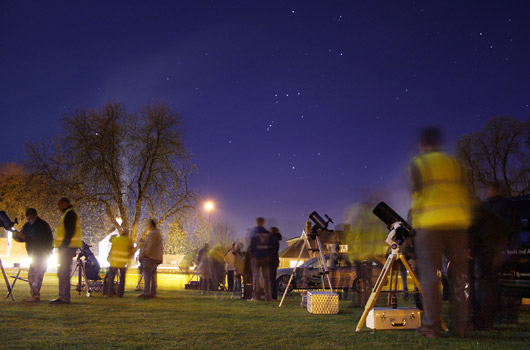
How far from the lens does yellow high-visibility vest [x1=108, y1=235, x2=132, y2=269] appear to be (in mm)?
12219

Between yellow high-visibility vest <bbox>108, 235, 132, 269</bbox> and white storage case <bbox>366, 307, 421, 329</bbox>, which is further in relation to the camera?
yellow high-visibility vest <bbox>108, 235, 132, 269</bbox>

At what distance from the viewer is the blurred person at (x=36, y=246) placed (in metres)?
9.38

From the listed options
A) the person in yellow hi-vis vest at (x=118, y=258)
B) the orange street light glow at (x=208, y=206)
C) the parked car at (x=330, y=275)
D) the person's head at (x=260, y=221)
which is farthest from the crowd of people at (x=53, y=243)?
the orange street light glow at (x=208, y=206)

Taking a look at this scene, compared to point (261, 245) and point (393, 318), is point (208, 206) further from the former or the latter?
point (393, 318)

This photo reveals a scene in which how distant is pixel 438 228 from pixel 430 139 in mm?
1007

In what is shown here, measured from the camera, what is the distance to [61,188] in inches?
987

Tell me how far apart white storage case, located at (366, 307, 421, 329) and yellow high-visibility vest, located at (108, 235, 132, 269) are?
26.4 feet

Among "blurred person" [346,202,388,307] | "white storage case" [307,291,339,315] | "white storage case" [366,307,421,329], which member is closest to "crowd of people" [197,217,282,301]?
"blurred person" [346,202,388,307]

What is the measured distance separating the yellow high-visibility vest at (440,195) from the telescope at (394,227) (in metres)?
0.38

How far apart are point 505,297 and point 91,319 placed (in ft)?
20.5

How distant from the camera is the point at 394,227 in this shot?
18.8 ft

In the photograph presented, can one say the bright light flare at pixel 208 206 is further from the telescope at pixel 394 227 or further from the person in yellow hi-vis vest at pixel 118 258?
the telescope at pixel 394 227

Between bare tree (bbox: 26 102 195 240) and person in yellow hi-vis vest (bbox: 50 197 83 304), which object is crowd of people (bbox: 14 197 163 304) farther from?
bare tree (bbox: 26 102 195 240)

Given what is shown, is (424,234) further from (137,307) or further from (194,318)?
(137,307)
